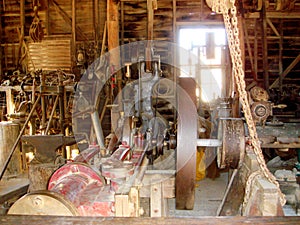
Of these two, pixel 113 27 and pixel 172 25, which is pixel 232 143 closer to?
pixel 113 27

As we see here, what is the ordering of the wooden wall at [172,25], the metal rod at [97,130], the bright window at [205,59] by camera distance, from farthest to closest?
the bright window at [205,59]
the wooden wall at [172,25]
the metal rod at [97,130]

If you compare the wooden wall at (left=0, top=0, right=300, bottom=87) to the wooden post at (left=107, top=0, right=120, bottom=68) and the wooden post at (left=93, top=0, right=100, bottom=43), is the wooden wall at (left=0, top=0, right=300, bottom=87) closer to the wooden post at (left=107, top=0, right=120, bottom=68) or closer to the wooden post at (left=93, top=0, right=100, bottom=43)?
the wooden post at (left=93, top=0, right=100, bottom=43)

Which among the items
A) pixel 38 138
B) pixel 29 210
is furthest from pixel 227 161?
pixel 38 138

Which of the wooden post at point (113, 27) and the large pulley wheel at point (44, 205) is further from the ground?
the wooden post at point (113, 27)

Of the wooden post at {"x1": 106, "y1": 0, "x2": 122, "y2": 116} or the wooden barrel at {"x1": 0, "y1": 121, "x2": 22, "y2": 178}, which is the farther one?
the wooden barrel at {"x1": 0, "y1": 121, "x2": 22, "y2": 178}

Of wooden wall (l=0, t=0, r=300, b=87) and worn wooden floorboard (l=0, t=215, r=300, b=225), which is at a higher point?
wooden wall (l=0, t=0, r=300, b=87)

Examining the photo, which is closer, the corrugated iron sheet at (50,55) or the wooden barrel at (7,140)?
the wooden barrel at (7,140)

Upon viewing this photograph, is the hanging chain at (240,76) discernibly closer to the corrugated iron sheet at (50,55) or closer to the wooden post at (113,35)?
the wooden post at (113,35)

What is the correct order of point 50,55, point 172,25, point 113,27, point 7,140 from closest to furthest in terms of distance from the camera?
point 113,27, point 7,140, point 172,25, point 50,55

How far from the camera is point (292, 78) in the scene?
23.4 ft

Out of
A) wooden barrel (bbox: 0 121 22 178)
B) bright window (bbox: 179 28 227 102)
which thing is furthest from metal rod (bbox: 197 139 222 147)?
bright window (bbox: 179 28 227 102)

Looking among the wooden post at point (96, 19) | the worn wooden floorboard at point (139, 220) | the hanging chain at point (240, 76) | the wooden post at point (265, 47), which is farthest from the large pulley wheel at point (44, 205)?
the wooden post at point (96, 19)

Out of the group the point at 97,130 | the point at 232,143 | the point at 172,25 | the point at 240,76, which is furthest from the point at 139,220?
the point at 172,25

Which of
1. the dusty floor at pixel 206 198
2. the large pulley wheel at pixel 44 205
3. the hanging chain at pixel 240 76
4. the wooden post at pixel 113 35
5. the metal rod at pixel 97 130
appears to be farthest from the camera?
the wooden post at pixel 113 35
